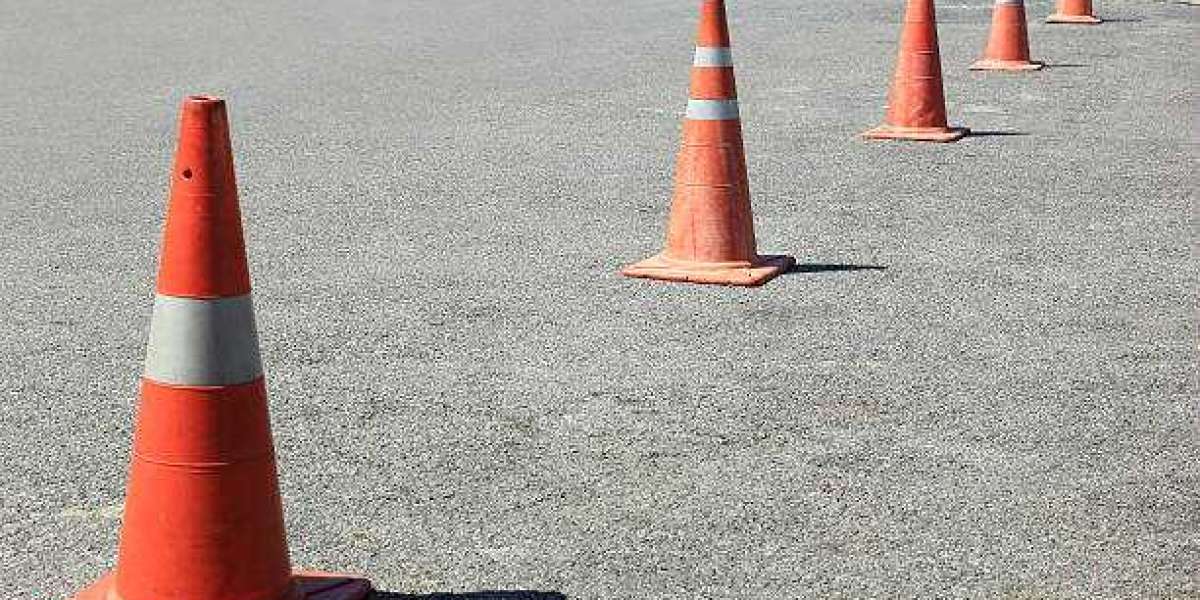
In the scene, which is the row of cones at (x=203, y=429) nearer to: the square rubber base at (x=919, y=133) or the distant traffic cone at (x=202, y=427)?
the distant traffic cone at (x=202, y=427)

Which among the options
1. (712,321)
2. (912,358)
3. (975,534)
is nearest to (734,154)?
(712,321)

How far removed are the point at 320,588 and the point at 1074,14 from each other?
57.9 ft

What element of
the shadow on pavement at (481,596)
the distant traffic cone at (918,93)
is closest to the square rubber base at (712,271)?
the shadow on pavement at (481,596)

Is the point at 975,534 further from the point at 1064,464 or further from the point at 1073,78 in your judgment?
the point at 1073,78

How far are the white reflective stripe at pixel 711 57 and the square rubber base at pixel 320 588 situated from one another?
4.19m

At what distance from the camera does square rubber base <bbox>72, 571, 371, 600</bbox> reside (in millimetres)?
4625

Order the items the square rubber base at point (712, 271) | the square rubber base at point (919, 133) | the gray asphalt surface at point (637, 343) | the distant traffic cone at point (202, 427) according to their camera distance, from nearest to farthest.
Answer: the distant traffic cone at point (202, 427) < the gray asphalt surface at point (637, 343) < the square rubber base at point (712, 271) < the square rubber base at point (919, 133)

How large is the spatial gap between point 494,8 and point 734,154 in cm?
1374

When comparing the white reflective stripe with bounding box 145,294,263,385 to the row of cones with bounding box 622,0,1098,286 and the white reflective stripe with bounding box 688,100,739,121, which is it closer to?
the row of cones with bounding box 622,0,1098,286

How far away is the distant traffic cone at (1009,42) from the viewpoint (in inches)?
666

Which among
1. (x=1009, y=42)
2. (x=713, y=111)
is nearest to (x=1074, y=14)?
(x=1009, y=42)

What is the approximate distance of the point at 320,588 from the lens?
4.69 m

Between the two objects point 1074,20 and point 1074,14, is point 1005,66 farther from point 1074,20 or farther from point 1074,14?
point 1074,14

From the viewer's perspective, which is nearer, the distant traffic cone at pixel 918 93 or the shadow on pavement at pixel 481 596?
the shadow on pavement at pixel 481 596
